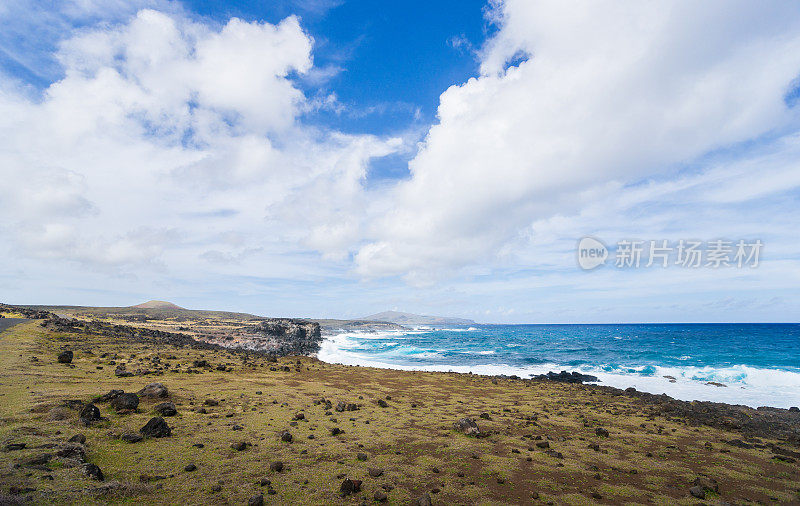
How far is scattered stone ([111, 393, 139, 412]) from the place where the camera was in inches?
408

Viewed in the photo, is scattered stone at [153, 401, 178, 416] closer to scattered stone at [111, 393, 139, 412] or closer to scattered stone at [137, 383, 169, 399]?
scattered stone at [111, 393, 139, 412]

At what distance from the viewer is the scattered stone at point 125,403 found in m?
10.4

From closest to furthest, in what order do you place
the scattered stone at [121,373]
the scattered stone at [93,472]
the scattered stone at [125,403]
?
1. the scattered stone at [93,472]
2. the scattered stone at [125,403]
3. the scattered stone at [121,373]

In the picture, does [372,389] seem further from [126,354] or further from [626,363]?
[626,363]

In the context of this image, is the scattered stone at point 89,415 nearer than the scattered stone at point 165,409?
Yes

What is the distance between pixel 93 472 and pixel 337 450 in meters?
5.24

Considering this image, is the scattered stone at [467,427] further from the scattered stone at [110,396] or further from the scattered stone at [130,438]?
the scattered stone at [110,396]

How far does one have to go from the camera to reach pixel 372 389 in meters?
19.5

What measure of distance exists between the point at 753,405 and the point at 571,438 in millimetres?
23437

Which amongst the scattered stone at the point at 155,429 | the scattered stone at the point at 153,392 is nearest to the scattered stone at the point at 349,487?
the scattered stone at the point at 155,429

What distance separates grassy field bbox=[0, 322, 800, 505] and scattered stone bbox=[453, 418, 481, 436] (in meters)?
0.28

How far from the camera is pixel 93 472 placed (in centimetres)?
619

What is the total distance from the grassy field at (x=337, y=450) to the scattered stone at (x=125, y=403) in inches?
9.6

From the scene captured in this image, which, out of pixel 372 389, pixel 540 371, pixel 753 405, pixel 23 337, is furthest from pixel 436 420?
pixel 540 371
